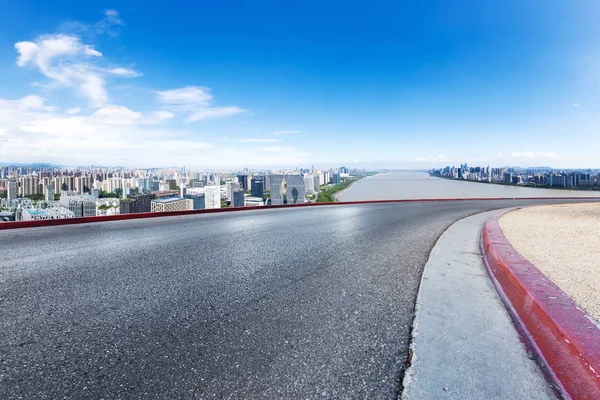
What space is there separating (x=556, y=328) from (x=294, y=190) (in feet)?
47.9

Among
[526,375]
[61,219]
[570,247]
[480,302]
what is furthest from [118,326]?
[61,219]

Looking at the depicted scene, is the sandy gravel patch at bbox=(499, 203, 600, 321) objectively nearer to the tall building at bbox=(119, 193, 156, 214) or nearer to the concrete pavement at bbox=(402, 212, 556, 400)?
the concrete pavement at bbox=(402, 212, 556, 400)

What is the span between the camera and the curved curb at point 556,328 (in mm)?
1273

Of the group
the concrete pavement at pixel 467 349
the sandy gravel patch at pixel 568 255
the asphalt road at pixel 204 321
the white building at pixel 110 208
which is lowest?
the concrete pavement at pixel 467 349

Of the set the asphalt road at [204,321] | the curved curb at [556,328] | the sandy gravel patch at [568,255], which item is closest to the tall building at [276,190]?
the sandy gravel patch at [568,255]

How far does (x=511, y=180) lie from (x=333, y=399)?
72936mm

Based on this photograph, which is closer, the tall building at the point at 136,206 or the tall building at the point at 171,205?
the tall building at the point at 171,205

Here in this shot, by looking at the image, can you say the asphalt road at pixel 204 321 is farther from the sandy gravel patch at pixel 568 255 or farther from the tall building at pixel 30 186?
the tall building at pixel 30 186

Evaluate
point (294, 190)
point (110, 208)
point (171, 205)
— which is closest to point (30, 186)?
point (110, 208)

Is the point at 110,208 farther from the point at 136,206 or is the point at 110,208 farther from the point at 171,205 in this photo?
the point at 171,205

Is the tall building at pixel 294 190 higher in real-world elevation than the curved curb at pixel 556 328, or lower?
higher

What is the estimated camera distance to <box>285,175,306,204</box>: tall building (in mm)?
15623

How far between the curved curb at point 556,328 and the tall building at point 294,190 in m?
13.1

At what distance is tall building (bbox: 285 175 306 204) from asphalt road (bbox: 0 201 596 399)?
11.4 metres
